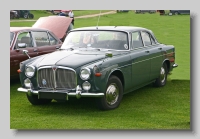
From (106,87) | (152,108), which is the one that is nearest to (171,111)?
(152,108)

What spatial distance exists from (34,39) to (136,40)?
2.53 metres

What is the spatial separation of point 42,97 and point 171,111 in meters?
2.38

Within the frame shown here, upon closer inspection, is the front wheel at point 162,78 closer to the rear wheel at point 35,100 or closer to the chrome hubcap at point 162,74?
the chrome hubcap at point 162,74

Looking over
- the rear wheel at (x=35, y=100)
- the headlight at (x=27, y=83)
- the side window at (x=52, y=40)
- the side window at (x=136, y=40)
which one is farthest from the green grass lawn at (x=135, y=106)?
the side window at (x=52, y=40)

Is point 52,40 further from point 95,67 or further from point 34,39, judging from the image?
point 95,67

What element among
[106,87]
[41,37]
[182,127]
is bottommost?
[182,127]

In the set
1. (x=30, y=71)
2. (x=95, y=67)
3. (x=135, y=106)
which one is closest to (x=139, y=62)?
(x=135, y=106)

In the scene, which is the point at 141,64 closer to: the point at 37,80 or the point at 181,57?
the point at 181,57

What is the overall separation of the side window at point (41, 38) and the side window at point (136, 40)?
2458mm

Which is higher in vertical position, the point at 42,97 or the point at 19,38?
the point at 19,38

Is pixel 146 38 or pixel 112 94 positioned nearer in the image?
pixel 112 94

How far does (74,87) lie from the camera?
795 centimetres

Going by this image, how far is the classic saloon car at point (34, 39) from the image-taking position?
9.77 meters

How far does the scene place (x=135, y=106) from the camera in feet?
28.5
